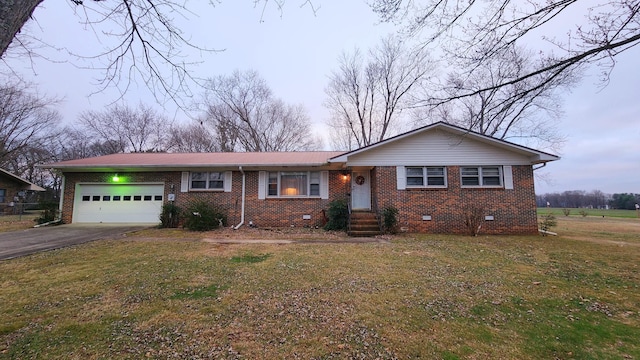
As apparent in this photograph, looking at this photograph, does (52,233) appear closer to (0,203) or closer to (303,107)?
(0,203)

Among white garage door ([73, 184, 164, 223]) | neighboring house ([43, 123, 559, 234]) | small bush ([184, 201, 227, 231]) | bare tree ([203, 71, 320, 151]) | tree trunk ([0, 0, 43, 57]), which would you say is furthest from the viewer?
bare tree ([203, 71, 320, 151])

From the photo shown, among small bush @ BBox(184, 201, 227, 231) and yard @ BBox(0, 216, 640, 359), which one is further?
small bush @ BBox(184, 201, 227, 231)

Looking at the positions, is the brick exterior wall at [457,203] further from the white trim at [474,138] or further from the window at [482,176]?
the white trim at [474,138]

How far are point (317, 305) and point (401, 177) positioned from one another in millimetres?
8549

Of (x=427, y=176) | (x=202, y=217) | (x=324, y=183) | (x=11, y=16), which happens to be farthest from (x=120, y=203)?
(x=427, y=176)

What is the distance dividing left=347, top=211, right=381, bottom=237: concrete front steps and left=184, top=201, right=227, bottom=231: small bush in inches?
227

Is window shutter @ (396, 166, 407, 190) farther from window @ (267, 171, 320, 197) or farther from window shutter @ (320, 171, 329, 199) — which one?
window @ (267, 171, 320, 197)

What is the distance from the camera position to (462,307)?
12.1 feet

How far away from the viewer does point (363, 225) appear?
10680 millimetres

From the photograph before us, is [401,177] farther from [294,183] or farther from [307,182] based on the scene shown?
[294,183]

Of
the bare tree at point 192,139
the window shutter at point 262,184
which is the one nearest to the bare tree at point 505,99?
the window shutter at point 262,184

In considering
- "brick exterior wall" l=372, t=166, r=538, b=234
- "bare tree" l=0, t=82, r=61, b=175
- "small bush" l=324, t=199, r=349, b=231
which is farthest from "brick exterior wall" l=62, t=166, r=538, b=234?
"bare tree" l=0, t=82, r=61, b=175

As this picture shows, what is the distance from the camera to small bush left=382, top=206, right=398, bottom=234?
34.7ft

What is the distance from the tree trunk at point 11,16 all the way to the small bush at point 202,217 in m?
9.71
